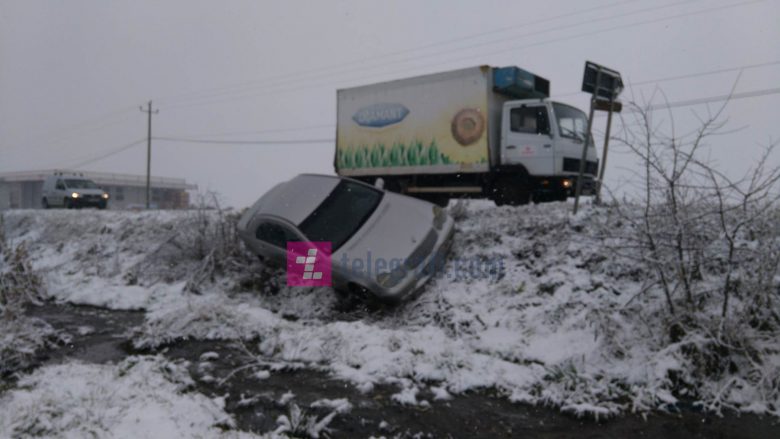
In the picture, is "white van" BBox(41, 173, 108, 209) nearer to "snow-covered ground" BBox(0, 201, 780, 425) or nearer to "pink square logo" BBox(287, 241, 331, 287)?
"snow-covered ground" BBox(0, 201, 780, 425)

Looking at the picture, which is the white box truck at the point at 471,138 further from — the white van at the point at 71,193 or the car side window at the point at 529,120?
the white van at the point at 71,193

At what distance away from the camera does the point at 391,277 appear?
7.28 meters

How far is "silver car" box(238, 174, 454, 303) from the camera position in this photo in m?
7.40

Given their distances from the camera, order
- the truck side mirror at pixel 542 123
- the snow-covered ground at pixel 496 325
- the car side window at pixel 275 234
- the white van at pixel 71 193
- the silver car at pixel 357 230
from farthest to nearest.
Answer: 1. the white van at pixel 71 193
2. the truck side mirror at pixel 542 123
3. the car side window at pixel 275 234
4. the silver car at pixel 357 230
5. the snow-covered ground at pixel 496 325

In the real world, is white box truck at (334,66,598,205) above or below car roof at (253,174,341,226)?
above

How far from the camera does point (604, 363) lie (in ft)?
18.2

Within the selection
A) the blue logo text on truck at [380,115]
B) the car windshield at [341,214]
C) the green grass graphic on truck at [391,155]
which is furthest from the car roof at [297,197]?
the blue logo text on truck at [380,115]

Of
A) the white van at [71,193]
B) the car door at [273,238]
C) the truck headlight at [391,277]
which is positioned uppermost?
the white van at [71,193]

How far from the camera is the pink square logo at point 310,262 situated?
7688 millimetres

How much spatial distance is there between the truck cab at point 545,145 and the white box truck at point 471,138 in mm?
21

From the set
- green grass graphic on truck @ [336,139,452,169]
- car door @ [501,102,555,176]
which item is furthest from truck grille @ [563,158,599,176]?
green grass graphic on truck @ [336,139,452,169]

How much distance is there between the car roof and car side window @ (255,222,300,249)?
17cm

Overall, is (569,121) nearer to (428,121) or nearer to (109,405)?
(428,121)

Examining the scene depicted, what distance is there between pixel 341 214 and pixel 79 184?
21.1 metres
